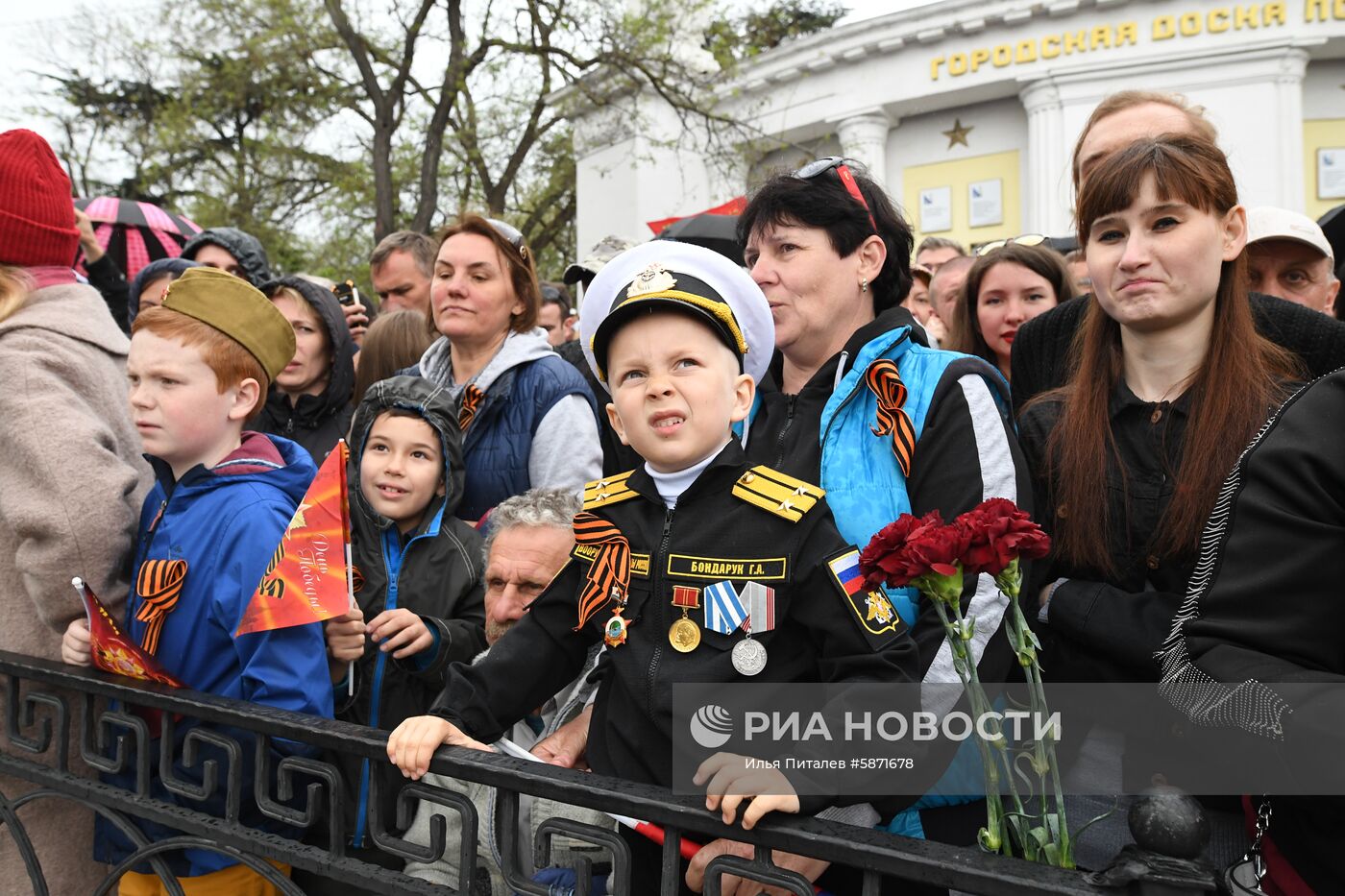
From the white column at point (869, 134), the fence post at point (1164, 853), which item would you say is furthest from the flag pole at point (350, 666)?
Answer: the white column at point (869, 134)

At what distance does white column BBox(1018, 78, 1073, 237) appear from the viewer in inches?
690

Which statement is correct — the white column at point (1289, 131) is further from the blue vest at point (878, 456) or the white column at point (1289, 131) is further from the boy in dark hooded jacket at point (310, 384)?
the blue vest at point (878, 456)

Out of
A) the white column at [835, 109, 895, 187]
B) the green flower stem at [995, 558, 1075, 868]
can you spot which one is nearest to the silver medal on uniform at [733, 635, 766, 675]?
the green flower stem at [995, 558, 1075, 868]

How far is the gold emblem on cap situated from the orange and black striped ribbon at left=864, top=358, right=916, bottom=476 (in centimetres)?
49

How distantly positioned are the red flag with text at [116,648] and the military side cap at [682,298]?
116cm

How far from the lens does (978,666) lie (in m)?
1.80

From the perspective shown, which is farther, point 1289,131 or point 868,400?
point 1289,131

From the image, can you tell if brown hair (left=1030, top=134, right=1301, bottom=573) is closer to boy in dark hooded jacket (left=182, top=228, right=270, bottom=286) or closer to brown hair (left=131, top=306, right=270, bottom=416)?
brown hair (left=131, top=306, right=270, bottom=416)

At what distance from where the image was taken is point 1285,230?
3203mm

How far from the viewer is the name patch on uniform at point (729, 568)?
1668 mm

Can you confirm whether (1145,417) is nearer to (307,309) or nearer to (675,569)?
(675,569)

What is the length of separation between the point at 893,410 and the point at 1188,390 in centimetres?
61

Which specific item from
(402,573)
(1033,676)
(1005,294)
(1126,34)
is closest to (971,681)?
(1033,676)

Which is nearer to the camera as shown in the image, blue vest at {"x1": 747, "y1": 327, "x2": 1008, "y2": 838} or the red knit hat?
blue vest at {"x1": 747, "y1": 327, "x2": 1008, "y2": 838}
